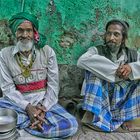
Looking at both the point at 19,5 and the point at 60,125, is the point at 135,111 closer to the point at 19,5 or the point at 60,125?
the point at 60,125

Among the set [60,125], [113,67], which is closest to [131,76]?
[113,67]

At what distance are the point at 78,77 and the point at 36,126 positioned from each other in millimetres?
1358

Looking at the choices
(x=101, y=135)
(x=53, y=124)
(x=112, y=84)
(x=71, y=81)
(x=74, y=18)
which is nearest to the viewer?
(x=53, y=124)

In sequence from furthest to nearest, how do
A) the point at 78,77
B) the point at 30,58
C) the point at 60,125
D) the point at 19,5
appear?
the point at 78,77 → the point at 19,5 → the point at 30,58 → the point at 60,125

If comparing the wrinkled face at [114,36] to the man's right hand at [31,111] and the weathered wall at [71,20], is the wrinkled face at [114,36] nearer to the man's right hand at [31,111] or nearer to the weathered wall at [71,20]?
the weathered wall at [71,20]

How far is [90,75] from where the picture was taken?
4840 millimetres

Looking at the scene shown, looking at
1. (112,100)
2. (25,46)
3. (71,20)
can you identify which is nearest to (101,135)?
(112,100)

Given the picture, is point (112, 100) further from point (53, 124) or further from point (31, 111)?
point (31, 111)

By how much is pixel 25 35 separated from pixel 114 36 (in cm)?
104

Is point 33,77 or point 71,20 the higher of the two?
point 71,20

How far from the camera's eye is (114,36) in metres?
4.82

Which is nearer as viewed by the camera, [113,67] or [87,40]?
[113,67]

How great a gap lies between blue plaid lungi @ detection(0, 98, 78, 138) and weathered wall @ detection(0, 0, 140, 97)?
1.05 meters

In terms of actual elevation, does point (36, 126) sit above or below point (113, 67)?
below
